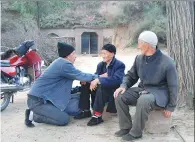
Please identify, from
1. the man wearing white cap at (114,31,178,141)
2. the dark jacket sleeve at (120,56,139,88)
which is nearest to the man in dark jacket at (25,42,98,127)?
the dark jacket sleeve at (120,56,139,88)

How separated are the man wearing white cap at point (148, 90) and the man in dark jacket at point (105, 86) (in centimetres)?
45

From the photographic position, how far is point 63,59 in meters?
5.20

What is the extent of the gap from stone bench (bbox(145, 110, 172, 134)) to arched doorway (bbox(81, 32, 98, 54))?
27.8m

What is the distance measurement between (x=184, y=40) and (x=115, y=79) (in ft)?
4.72

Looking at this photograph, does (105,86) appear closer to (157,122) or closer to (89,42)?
(157,122)

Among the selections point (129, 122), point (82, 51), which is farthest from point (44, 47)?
point (82, 51)

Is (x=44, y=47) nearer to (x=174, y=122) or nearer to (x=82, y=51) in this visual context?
(x=174, y=122)

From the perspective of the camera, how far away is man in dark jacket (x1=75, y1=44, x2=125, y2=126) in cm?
508

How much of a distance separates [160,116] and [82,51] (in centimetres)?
2789

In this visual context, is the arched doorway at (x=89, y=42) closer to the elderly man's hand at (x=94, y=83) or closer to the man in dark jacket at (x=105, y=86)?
the man in dark jacket at (x=105, y=86)

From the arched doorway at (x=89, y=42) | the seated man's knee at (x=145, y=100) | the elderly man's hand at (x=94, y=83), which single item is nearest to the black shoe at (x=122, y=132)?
the seated man's knee at (x=145, y=100)

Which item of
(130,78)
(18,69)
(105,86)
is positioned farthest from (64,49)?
(18,69)

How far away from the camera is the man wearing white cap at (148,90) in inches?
170

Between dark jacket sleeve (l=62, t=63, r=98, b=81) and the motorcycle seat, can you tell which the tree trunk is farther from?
the motorcycle seat
